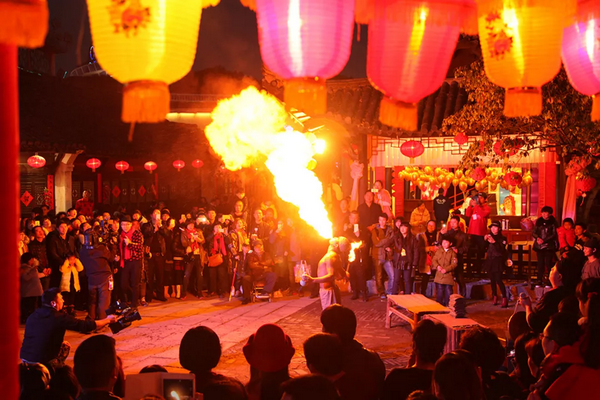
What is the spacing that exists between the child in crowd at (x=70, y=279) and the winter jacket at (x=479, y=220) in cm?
903

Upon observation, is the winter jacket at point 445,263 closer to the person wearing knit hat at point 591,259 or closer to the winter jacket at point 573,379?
the person wearing knit hat at point 591,259

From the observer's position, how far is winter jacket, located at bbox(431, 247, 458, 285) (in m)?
12.8

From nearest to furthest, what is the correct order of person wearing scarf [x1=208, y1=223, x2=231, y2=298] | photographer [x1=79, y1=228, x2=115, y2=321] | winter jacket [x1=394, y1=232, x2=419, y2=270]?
photographer [x1=79, y1=228, x2=115, y2=321], winter jacket [x1=394, y1=232, x2=419, y2=270], person wearing scarf [x1=208, y1=223, x2=231, y2=298]

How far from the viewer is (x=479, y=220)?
A: 49.0 feet

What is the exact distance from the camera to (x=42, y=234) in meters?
12.1

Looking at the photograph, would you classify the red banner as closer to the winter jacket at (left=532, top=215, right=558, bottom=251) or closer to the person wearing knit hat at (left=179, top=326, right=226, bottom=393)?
the winter jacket at (left=532, top=215, right=558, bottom=251)

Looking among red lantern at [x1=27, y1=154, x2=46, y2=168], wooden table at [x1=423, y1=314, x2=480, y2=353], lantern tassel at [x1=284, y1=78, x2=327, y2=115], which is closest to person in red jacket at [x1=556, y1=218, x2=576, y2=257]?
wooden table at [x1=423, y1=314, x2=480, y2=353]

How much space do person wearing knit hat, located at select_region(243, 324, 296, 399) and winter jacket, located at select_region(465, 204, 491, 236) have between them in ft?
36.8

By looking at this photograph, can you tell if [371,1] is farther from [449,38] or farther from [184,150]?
[184,150]

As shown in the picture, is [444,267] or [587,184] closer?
[444,267]

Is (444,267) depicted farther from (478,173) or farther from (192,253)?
(192,253)

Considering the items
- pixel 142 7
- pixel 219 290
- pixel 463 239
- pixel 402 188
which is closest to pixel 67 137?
pixel 219 290

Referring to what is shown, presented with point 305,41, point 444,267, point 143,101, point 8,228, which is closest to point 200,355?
point 8,228

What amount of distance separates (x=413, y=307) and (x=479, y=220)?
528 cm
